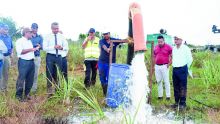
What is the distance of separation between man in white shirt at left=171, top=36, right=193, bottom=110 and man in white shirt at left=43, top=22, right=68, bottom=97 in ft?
7.94

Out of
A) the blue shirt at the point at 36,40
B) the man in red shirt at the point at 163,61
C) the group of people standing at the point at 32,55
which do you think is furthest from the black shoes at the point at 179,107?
the blue shirt at the point at 36,40

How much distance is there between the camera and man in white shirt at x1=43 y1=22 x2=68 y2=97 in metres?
8.60

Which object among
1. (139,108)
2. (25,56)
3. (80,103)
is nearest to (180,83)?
(139,108)

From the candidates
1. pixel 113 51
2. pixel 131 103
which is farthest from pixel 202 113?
pixel 113 51

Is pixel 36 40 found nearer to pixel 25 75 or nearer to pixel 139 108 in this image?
pixel 25 75

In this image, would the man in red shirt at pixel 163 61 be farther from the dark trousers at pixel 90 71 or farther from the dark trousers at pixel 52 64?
the dark trousers at pixel 52 64

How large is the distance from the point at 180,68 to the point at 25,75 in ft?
10.4

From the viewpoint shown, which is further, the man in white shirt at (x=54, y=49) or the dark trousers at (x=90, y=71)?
the dark trousers at (x=90, y=71)

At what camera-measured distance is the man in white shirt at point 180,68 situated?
317 inches

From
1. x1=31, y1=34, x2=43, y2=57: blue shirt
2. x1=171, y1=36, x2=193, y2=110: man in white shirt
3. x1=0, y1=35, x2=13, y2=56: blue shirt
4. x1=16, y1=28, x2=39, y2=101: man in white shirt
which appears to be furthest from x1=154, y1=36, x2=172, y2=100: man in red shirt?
x1=0, y1=35, x2=13, y2=56: blue shirt

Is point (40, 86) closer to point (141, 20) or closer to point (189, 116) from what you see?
point (189, 116)

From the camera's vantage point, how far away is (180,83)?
8.12 meters

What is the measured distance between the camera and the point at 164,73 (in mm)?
9094

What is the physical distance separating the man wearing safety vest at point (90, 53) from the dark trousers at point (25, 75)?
179cm
